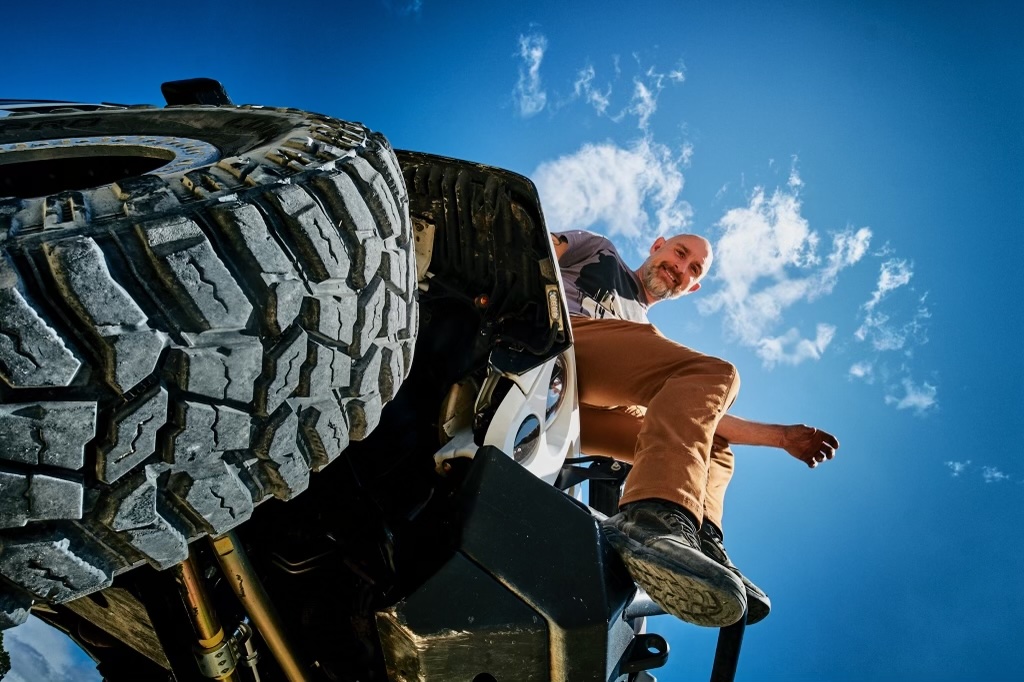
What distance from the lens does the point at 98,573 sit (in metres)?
0.75

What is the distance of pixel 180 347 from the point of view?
2.25 feet

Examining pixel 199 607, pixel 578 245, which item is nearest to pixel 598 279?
pixel 578 245

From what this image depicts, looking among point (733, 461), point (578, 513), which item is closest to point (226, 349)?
point (578, 513)

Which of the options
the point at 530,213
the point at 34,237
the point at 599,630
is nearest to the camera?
the point at 34,237

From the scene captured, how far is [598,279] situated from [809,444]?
110 cm

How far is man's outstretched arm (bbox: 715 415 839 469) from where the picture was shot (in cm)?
236

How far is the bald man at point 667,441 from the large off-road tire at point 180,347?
0.67 meters

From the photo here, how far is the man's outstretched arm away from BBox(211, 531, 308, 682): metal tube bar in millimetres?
1648

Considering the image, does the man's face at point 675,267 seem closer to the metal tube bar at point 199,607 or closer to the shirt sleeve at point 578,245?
the shirt sleeve at point 578,245

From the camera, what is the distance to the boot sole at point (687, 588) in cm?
120

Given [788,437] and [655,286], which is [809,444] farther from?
[655,286]

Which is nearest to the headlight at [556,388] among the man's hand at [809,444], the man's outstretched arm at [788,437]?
the man's outstretched arm at [788,437]

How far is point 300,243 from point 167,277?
16 centimetres

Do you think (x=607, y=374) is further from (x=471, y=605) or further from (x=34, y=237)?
(x=34, y=237)
